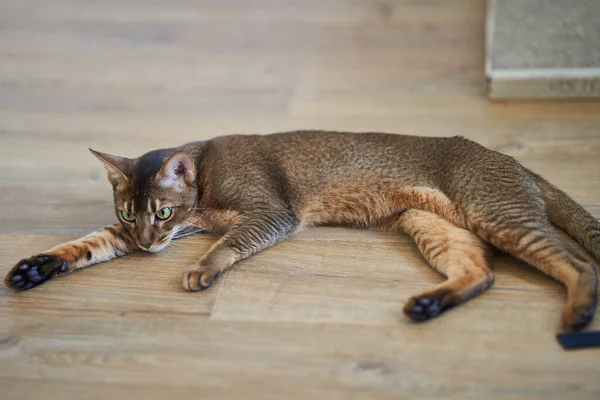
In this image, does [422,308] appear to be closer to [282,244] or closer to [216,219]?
[282,244]

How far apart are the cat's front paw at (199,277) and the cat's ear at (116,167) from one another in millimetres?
389

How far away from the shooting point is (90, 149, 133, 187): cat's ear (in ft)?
8.31

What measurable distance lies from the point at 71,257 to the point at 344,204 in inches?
35.7

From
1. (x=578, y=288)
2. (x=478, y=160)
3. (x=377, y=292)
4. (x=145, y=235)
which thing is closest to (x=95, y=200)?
(x=145, y=235)

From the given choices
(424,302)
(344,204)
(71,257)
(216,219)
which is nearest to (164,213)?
(216,219)

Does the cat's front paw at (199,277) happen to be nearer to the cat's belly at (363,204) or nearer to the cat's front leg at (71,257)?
the cat's front leg at (71,257)

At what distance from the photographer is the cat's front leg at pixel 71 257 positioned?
8.12 ft

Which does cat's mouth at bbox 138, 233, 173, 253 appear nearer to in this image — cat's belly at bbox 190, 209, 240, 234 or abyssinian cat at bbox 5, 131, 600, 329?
abyssinian cat at bbox 5, 131, 600, 329

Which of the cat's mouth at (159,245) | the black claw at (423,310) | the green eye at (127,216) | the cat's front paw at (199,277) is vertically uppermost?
the green eye at (127,216)

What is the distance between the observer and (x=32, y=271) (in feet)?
8.12

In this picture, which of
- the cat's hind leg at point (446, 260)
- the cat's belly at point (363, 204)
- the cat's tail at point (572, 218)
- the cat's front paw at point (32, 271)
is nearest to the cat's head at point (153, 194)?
the cat's front paw at point (32, 271)

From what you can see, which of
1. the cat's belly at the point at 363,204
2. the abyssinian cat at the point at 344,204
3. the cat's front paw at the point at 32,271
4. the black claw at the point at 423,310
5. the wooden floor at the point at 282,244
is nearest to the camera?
the wooden floor at the point at 282,244

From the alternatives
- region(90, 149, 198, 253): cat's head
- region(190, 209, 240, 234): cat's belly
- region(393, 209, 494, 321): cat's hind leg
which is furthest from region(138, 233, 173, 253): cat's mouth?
region(393, 209, 494, 321): cat's hind leg

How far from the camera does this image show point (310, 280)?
8.03 ft
